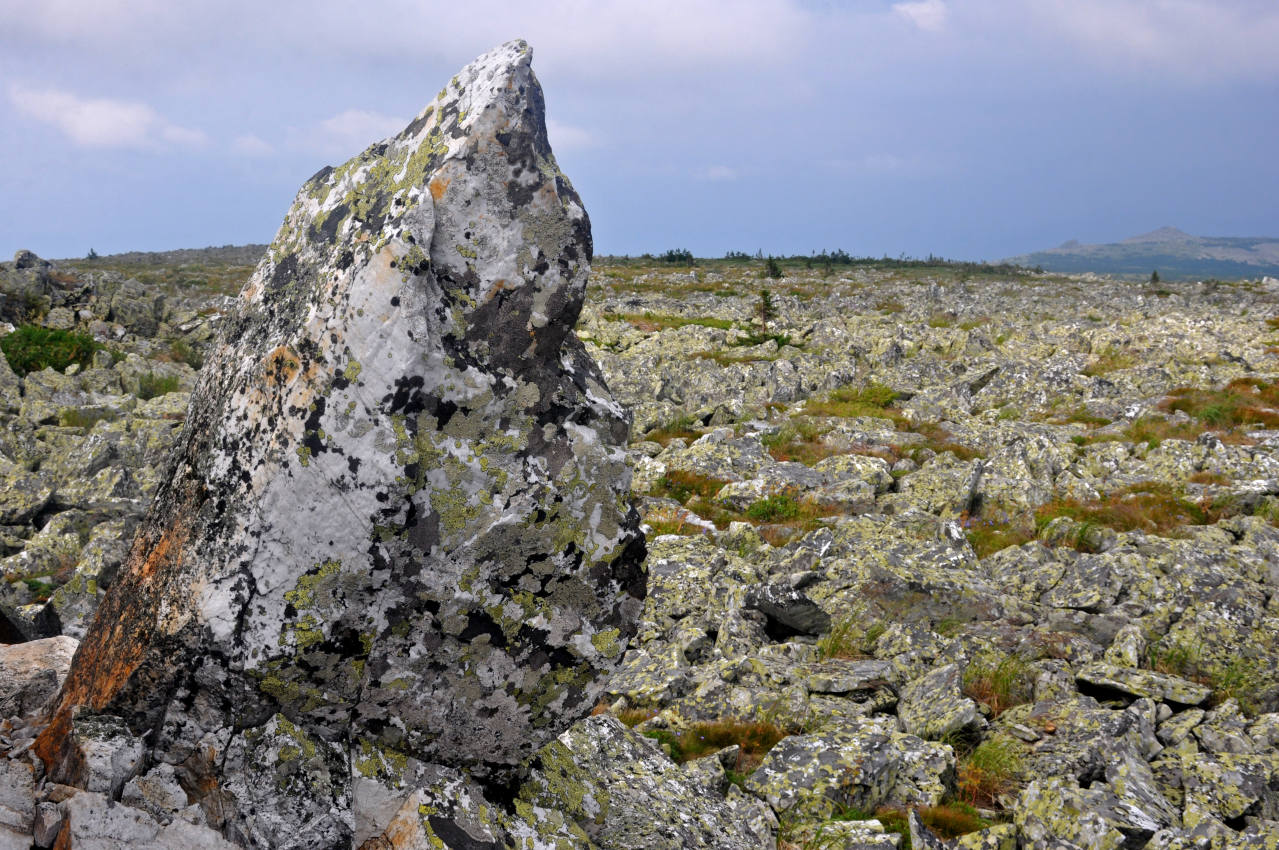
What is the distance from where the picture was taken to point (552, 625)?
448 cm

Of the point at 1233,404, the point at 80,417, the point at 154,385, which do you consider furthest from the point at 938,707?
the point at 154,385

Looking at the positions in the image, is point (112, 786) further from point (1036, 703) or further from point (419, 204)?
point (1036, 703)

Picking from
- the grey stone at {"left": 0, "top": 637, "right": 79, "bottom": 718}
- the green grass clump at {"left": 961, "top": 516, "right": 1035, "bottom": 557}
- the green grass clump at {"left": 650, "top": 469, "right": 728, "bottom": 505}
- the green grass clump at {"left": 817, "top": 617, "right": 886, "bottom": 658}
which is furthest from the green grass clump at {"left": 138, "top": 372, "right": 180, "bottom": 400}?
the green grass clump at {"left": 961, "top": 516, "right": 1035, "bottom": 557}

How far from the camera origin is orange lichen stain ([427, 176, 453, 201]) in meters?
4.17

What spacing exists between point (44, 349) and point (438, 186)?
25522 mm

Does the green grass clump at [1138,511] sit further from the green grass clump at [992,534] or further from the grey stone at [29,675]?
the grey stone at [29,675]

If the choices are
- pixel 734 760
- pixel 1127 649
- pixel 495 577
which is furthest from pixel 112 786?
pixel 1127 649

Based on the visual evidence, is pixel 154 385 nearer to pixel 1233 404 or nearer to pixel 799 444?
pixel 799 444

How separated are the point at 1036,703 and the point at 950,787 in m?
2.09

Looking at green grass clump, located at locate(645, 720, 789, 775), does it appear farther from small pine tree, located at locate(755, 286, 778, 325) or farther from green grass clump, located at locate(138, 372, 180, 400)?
small pine tree, located at locate(755, 286, 778, 325)

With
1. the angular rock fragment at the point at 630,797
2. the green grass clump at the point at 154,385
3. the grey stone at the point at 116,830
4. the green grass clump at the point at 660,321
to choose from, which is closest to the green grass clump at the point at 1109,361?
the green grass clump at the point at 660,321

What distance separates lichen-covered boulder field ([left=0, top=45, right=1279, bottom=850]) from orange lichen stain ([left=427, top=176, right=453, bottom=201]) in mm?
140

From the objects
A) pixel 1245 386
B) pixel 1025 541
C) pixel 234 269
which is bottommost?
pixel 1025 541

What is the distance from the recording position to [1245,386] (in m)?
25.4
